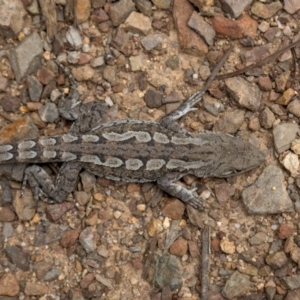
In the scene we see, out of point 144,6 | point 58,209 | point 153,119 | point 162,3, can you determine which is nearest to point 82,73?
point 153,119

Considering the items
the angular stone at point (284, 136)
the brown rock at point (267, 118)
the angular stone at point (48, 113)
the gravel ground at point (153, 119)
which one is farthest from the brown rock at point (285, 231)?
the angular stone at point (48, 113)

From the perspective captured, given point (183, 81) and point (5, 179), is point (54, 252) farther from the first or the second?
point (183, 81)

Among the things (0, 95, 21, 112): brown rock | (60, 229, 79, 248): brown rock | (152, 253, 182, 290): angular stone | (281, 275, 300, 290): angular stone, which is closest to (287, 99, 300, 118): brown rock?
(281, 275, 300, 290): angular stone

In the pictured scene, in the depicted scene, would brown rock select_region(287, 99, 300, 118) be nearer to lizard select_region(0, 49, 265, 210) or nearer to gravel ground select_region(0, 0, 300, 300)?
gravel ground select_region(0, 0, 300, 300)

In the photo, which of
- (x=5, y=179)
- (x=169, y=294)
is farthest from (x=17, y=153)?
(x=169, y=294)

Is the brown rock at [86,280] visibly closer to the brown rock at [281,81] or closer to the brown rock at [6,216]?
the brown rock at [6,216]

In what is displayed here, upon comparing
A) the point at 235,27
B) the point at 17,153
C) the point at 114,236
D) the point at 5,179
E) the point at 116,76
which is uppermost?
the point at 235,27
